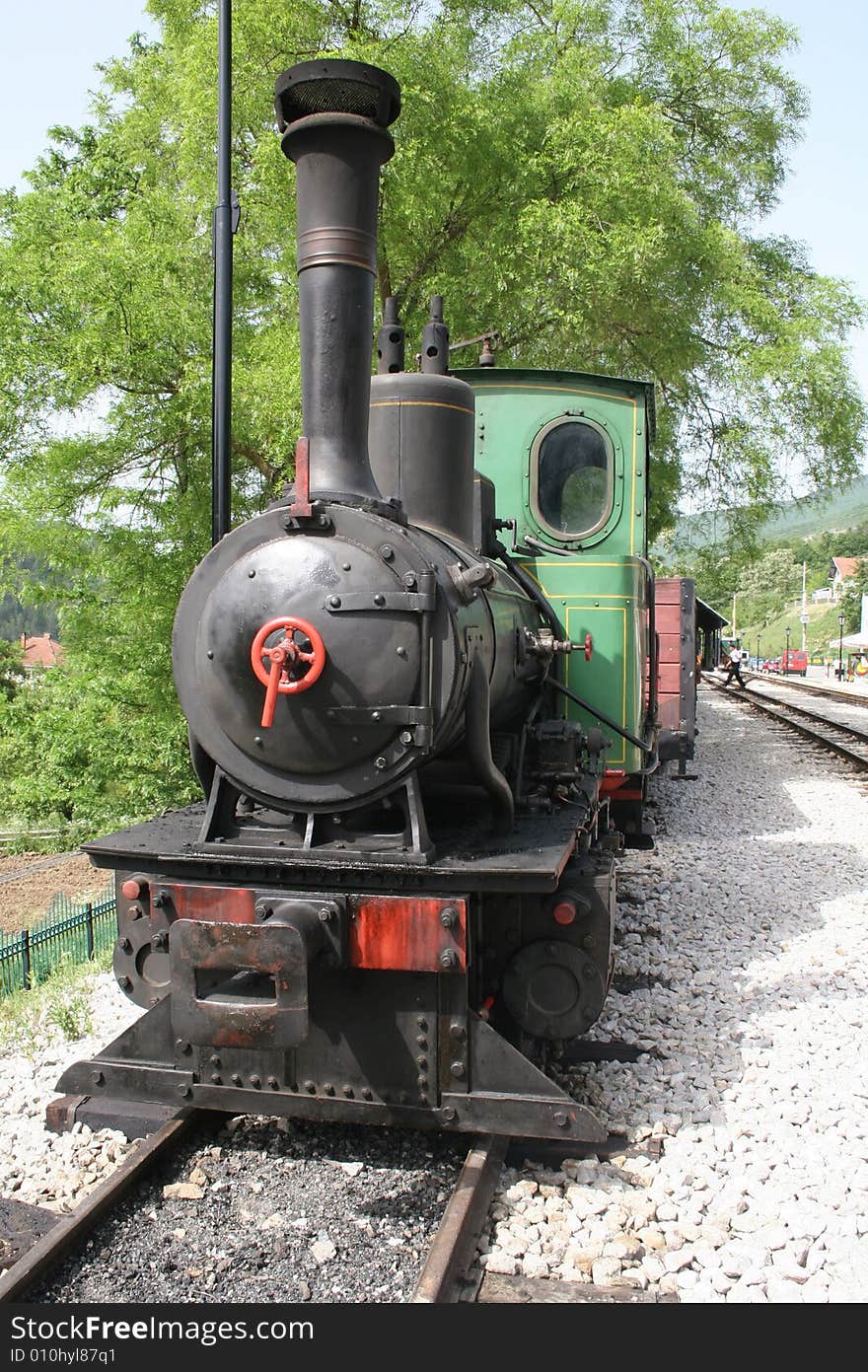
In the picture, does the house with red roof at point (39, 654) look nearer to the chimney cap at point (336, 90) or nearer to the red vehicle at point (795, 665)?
the chimney cap at point (336, 90)

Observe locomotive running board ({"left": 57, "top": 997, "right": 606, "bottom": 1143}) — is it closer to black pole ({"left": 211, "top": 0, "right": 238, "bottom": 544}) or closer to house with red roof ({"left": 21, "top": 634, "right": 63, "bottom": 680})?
black pole ({"left": 211, "top": 0, "right": 238, "bottom": 544})

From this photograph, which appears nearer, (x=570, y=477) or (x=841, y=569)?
(x=570, y=477)

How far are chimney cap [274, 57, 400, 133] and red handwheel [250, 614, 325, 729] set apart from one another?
1.81 metres

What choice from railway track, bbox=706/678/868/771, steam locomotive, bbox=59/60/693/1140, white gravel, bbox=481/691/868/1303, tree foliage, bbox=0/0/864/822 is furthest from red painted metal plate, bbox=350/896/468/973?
railway track, bbox=706/678/868/771

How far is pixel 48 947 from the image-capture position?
6945mm

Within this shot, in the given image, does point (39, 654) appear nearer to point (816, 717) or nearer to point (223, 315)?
point (816, 717)

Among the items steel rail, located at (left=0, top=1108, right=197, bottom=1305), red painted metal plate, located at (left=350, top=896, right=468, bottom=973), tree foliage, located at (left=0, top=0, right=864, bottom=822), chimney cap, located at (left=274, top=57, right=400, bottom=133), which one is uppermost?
tree foliage, located at (left=0, top=0, right=864, bottom=822)

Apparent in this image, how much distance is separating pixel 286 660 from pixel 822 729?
1862cm

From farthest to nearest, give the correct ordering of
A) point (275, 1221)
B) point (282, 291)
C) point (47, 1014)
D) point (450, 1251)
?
point (282, 291) < point (47, 1014) < point (275, 1221) < point (450, 1251)

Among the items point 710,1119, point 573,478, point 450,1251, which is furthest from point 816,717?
point 450,1251

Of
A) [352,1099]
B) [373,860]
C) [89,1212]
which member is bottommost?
[89,1212]

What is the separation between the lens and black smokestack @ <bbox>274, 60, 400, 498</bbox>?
12.3 ft

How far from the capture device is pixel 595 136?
1248cm

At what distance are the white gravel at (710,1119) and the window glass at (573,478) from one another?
247 centimetres
